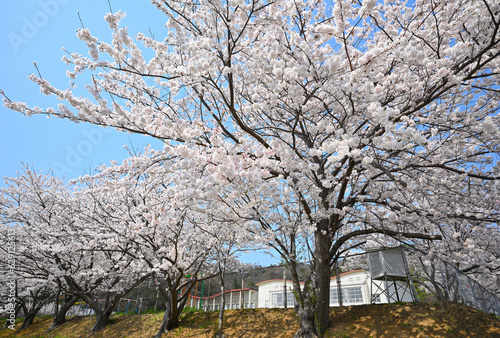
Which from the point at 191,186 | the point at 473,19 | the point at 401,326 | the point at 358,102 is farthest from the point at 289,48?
the point at 401,326

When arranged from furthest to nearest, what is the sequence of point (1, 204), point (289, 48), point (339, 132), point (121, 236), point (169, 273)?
point (1, 204) → point (121, 236) → point (169, 273) → point (289, 48) → point (339, 132)

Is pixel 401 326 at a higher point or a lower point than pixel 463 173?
lower

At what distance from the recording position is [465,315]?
5707 millimetres

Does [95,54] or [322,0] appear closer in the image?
[95,54]

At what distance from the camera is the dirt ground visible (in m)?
5.49

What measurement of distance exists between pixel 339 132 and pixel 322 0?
363cm

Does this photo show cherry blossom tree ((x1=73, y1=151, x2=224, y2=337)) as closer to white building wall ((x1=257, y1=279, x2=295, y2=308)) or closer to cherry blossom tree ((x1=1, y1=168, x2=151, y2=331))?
cherry blossom tree ((x1=1, y1=168, x2=151, y2=331))

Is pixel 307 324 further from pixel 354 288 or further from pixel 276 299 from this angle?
pixel 276 299

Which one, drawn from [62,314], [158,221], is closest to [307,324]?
[158,221]

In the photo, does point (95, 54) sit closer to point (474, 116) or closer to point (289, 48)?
point (289, 48)

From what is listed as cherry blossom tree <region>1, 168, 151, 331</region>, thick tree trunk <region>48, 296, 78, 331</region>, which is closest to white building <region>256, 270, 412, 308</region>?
cherry blossom tree <region>1, 168, 151, 331</region>

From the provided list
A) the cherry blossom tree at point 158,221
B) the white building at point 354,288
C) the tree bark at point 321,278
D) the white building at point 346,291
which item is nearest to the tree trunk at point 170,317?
the cherry blossom tree at point 158,221

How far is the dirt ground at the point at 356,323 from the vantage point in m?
5.49

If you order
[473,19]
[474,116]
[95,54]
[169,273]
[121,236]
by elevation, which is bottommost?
[169,273]
